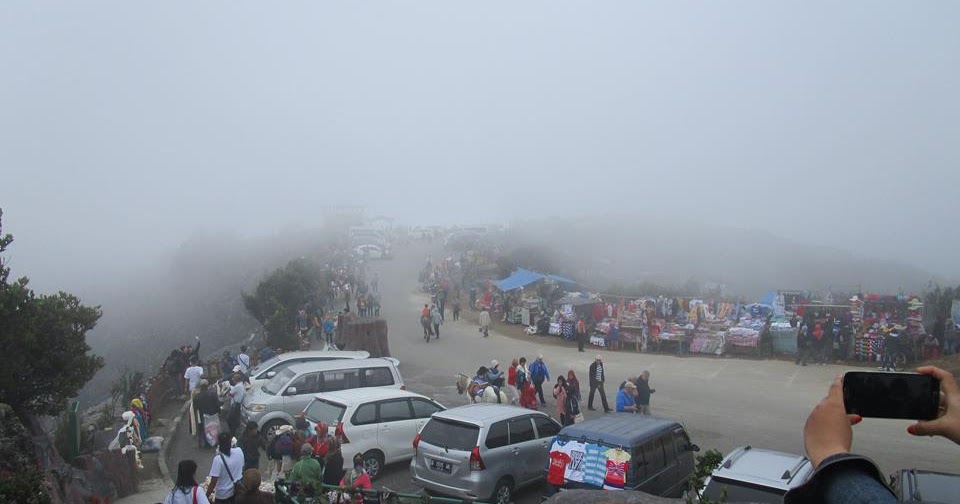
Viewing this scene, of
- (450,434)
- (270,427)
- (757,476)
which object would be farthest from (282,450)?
(757,476)

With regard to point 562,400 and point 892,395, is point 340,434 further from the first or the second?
point 892,395

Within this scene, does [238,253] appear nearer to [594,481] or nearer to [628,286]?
[628,286]

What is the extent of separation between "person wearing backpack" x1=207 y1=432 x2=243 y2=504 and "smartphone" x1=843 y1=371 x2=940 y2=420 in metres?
8.76

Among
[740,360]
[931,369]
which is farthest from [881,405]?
[740,360]

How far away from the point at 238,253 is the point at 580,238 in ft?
109

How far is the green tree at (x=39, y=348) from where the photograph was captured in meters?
11.8

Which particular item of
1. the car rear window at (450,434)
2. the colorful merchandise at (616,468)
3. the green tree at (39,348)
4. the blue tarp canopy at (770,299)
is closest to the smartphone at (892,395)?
the colorful merchandise at (616,468)

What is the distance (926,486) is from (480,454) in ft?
19.2

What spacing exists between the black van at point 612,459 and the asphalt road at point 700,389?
6.76ft

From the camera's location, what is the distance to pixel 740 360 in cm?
2352

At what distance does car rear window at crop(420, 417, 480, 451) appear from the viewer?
35.7 ft

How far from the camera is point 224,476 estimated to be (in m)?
9.13

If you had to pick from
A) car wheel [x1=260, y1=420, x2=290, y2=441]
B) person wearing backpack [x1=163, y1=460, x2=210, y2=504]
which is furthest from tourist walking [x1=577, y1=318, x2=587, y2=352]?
person wearing backpack [x1=163, y1=460, x2=210, y2=504]

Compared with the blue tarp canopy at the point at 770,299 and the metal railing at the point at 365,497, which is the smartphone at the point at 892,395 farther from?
the blue tarp canopy at the point at 770,299
